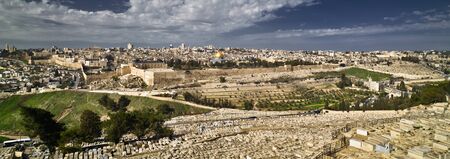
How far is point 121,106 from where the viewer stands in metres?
48.0

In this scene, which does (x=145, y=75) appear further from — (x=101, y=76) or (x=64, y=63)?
(x=64, y=63)

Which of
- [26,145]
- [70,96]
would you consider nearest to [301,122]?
[26,145]

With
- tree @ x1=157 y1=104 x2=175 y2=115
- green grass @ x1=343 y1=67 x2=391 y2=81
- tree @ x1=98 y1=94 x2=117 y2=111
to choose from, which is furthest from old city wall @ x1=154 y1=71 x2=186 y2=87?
green grass @ x1=343 y1=67 x2=391 y2=81

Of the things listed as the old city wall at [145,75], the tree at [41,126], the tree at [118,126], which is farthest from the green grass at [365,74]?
the tree at [41,126]

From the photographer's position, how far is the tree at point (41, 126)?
25.1 meters

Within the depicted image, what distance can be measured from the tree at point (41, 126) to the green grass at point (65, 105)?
1853cm

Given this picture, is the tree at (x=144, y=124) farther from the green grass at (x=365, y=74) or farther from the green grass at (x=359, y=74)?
the green grass at (x=365, y=74)

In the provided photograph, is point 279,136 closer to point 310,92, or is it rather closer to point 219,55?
point 310,92

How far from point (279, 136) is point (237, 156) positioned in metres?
6.34

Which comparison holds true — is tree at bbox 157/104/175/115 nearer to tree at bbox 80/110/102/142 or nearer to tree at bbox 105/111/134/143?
tree at bbox 80/110/102/142

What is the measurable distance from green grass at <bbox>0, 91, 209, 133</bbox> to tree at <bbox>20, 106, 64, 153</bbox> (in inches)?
730

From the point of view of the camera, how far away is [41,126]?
2531 centimetres

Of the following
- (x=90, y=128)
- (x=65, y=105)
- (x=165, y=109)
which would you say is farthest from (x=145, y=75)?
(x=90, y=128)

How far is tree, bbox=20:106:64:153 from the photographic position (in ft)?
82.5
